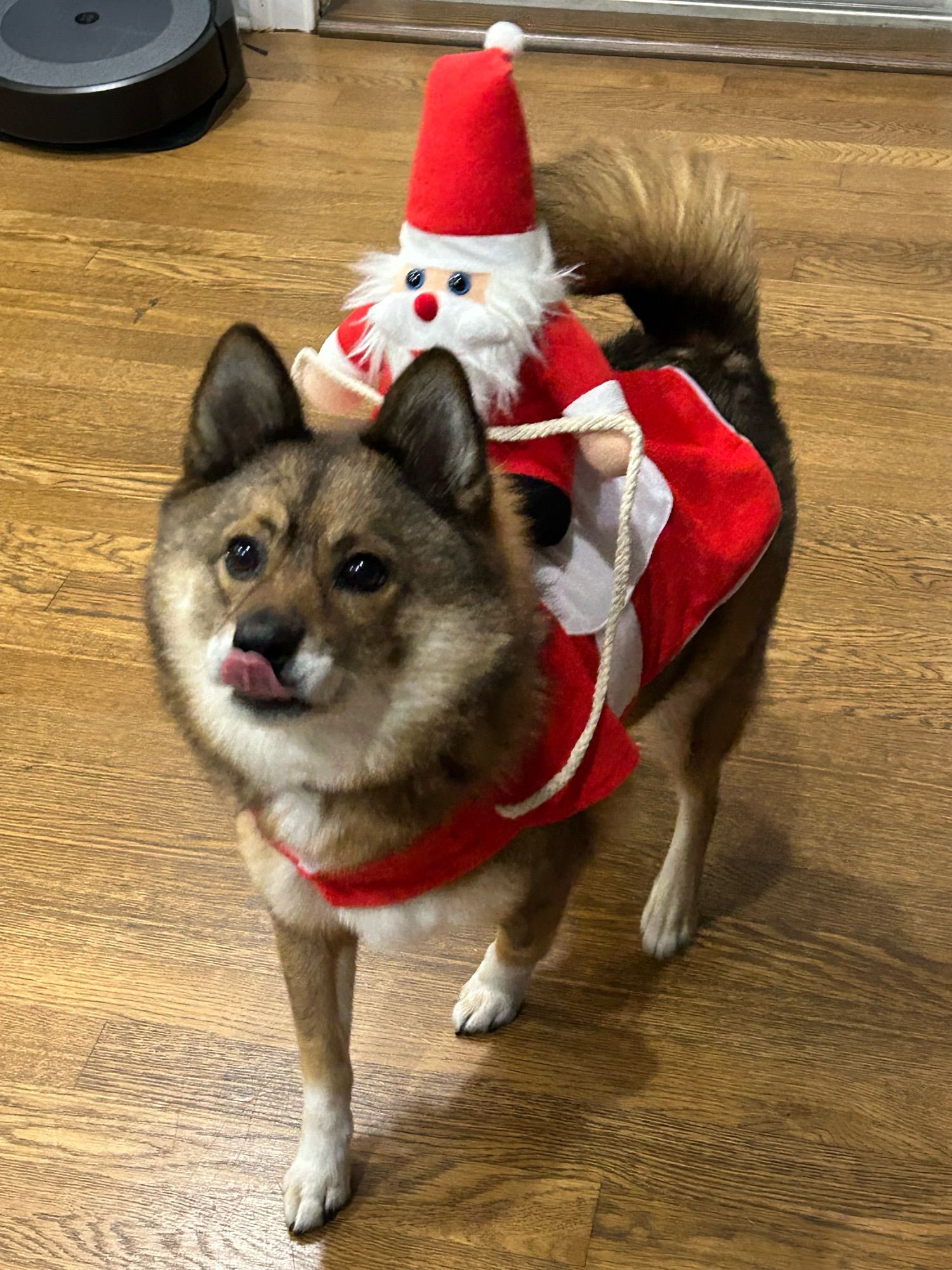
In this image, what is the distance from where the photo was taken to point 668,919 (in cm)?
145

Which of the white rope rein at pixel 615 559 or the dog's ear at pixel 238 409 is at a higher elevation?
the dog's ear at pixel 238 409

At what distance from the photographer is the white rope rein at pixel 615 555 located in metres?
1.02

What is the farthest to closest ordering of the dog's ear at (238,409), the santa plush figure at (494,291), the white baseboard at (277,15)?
the white baseboard at (277,15) → the santa plush figure at (494,291) → the dog's ear at (238,409)

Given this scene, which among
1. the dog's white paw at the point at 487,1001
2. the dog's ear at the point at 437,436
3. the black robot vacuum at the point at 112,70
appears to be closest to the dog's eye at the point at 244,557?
the dog's ear at the point at 437,436

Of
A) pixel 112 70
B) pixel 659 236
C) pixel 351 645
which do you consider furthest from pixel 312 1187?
pixel 112 70

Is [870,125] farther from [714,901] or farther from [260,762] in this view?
[260,762]

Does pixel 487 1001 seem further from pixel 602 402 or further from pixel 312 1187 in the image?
pixel 602 402

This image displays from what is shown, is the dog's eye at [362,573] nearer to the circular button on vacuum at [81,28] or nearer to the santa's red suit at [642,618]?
the santa's red suit at [642,618]

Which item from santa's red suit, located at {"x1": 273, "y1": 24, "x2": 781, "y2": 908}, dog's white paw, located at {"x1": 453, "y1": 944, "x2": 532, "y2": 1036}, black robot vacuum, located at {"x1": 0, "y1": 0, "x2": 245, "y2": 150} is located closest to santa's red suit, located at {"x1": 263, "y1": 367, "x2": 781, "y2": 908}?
santa's red suit, located at {"x1": 273, "y1": 24, "x2": 781, "y2": 908}

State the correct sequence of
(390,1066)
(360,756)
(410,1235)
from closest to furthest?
(360,756) → (410,1235) → (390,1066)

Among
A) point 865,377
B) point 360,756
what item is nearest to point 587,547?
point 360,756

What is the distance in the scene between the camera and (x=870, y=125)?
292cm

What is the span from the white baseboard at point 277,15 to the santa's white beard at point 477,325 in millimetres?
2445

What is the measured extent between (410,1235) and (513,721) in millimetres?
575
